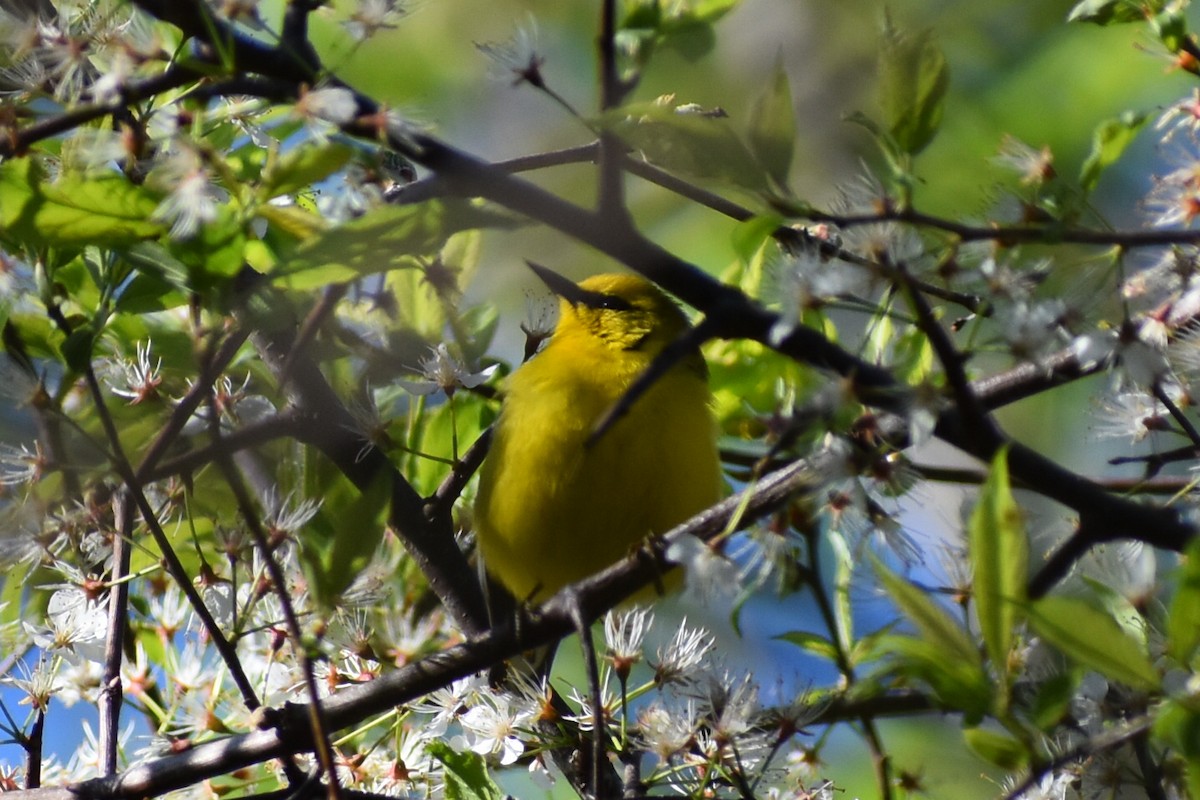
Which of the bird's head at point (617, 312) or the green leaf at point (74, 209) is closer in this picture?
the green leaf at point (74, 209)

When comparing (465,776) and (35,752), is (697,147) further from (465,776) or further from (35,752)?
(35,752)

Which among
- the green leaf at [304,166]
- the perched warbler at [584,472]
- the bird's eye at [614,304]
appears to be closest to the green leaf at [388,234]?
the green leaf at [304,166]

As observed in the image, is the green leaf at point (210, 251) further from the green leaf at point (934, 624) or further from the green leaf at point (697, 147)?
the green leaf at point (934, 624)

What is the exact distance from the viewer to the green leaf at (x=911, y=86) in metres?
1.29

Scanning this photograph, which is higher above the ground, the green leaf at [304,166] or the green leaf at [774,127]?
the green leaf at [774,127]

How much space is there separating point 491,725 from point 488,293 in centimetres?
418

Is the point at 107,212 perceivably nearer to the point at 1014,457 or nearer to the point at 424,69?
the point at 1014,457

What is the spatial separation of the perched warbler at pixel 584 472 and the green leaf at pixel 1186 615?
5.50 feet

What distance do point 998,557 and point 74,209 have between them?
0.97m

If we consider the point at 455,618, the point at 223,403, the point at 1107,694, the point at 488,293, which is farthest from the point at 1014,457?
the point at 488,293

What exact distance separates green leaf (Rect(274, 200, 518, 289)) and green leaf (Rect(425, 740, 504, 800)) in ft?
2.72

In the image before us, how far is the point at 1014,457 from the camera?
50.2 inches

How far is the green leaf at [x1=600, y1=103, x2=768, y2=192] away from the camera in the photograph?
3.99 ft

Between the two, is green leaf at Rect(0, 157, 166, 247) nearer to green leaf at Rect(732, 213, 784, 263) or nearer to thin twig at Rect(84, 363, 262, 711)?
thin twig at Rect(84, 363, 262, 711)
